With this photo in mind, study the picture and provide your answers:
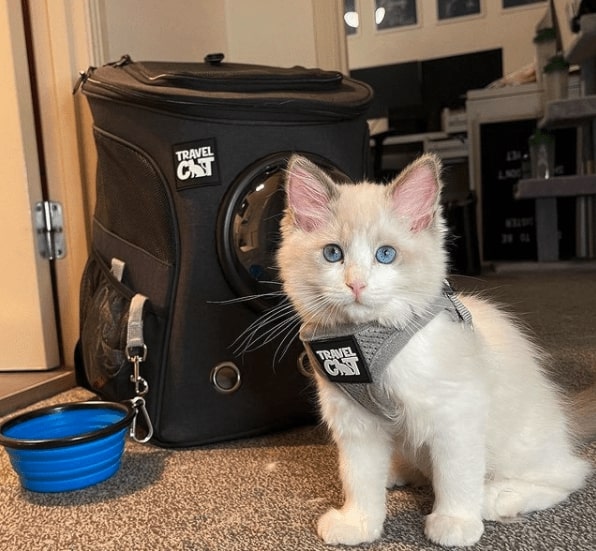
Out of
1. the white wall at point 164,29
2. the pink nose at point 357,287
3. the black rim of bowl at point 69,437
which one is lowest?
the black rim of bowl at point 69,437

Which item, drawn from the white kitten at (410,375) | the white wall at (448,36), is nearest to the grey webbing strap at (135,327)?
the white kitten at (410,375)

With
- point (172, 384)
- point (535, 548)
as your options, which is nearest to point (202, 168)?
point (172, 384)

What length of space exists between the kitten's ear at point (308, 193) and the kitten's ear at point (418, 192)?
0.08 m

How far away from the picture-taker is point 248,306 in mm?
1147

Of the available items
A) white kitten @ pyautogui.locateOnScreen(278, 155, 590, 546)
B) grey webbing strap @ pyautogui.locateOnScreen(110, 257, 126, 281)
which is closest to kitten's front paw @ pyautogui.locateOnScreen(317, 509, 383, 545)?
white kitten @ pyautogui.locateOnScreen(278, 155, 590, 546)

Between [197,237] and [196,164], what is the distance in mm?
126

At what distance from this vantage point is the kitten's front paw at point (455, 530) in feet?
2.47

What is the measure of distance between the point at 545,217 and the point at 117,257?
295 centimetres

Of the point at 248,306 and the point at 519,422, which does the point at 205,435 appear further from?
the point at 519,422

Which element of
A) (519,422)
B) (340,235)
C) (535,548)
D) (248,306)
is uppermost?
(340,235)

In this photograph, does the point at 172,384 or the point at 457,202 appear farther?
the point at 457,202

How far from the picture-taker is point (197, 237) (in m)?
1.11

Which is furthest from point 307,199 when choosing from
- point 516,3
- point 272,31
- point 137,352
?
point 516,3

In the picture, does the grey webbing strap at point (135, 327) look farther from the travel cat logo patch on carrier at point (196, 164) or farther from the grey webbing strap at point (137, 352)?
the travel cat logo patch on carrier at point (196, 164)
